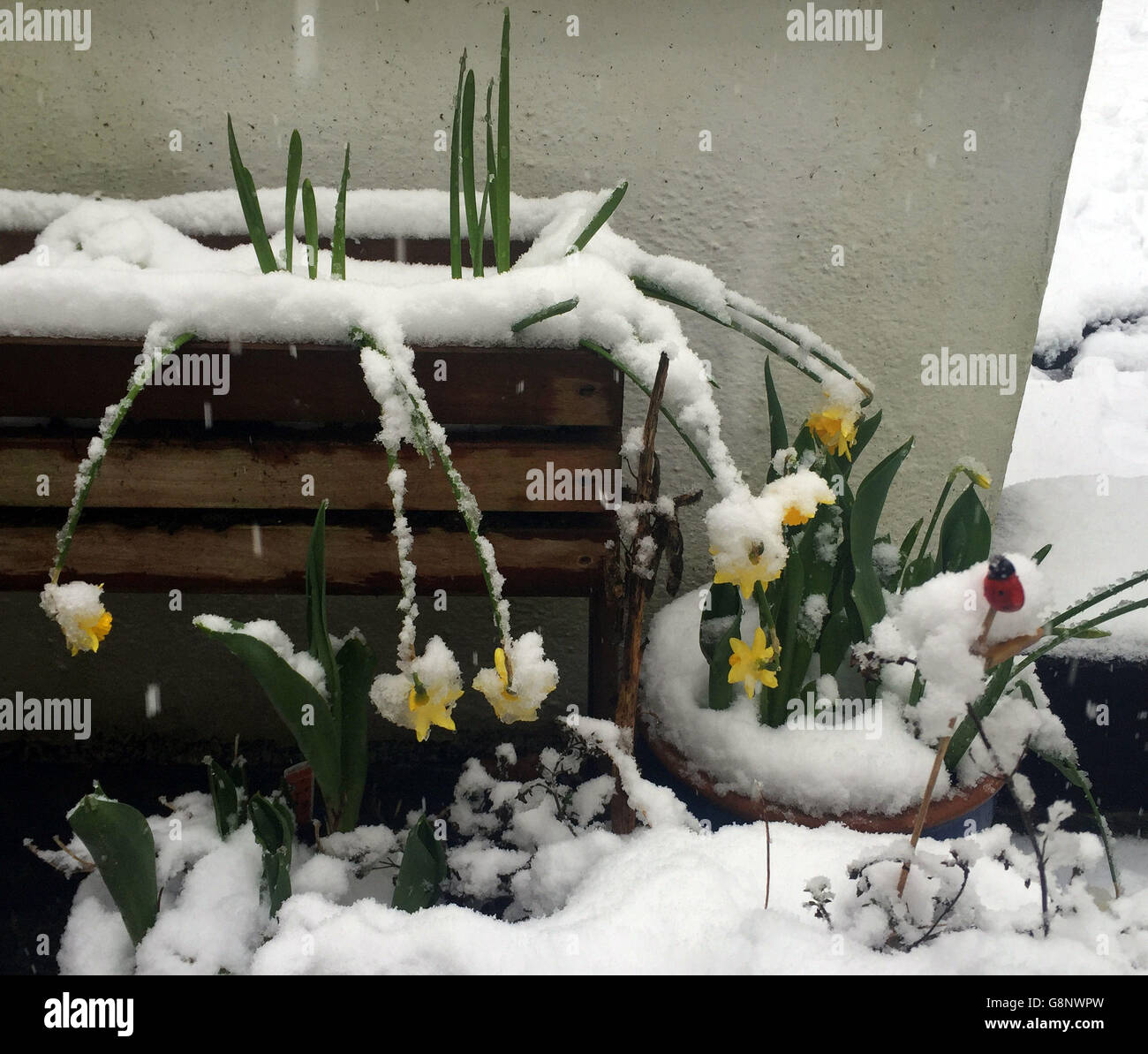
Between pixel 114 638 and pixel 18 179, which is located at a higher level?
pixel 18 179

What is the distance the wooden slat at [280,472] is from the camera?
0.81 meters

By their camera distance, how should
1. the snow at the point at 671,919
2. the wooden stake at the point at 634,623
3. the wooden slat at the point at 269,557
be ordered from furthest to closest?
the wooden slat at the point at 269,557 → the wooden stake at the point at 634,623 → the snow at the point at 671,919

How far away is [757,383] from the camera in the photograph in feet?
4.41

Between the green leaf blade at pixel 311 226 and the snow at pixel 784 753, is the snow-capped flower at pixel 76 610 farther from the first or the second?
the snow at pixel 784 753

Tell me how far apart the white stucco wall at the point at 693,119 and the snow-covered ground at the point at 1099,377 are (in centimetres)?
37

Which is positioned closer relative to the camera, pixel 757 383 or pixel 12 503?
pixel 12 503

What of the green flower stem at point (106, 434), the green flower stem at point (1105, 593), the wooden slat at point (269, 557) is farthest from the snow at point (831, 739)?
the green flower stem at point (106, 434)

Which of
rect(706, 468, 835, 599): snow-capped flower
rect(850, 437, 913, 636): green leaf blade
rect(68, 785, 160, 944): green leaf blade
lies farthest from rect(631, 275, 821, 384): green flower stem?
rect(68, 785, 160, 944): green leaf blade

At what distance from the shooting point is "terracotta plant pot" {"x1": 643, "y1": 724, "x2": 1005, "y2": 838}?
843 millimetres

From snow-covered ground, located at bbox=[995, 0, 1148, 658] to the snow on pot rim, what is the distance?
48 cm
